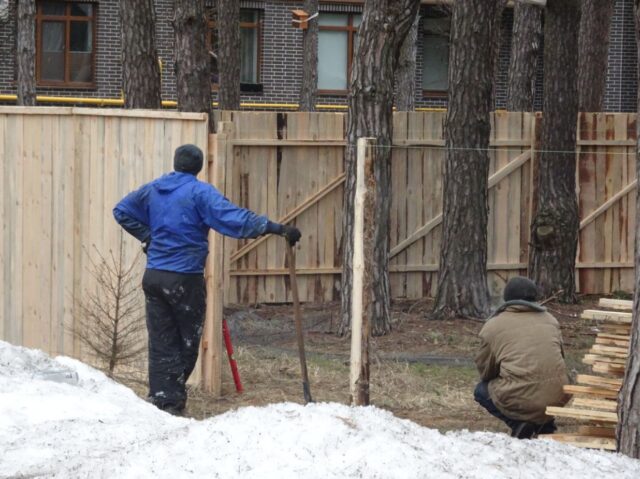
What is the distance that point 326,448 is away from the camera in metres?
5.55

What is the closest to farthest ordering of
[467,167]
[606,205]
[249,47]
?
[467,167] → [606,205] → [249,47]

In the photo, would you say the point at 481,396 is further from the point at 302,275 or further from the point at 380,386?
the point at 302,275

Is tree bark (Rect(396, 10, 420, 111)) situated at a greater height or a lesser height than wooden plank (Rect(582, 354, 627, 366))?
greater

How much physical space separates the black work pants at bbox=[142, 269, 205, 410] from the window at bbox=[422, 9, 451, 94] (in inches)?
912

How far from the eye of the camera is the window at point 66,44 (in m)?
29.8

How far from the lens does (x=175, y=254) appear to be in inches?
353

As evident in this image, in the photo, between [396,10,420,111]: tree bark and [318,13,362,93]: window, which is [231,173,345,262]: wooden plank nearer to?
[396,10,420,111]: tree bark

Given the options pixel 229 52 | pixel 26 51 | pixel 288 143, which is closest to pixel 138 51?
pixel 288 143

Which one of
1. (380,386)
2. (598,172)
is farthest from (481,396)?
(598,172)

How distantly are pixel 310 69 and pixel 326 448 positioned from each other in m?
19.9

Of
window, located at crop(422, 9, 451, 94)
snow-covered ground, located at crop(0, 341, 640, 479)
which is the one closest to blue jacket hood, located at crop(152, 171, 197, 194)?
snow-covered ground, located at crop(0, 341, 640, 479)

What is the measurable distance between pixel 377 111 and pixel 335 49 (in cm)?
1911

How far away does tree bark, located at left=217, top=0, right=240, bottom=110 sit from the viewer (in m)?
20.4

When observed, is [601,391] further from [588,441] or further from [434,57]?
[434,57]
